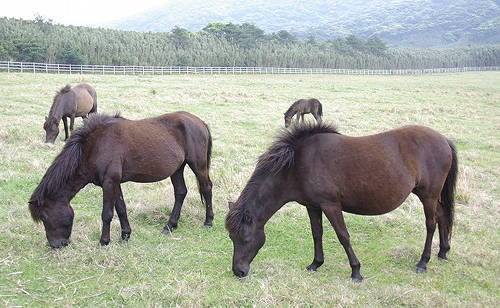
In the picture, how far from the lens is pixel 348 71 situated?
271 feet

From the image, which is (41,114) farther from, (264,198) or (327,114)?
(264,198)

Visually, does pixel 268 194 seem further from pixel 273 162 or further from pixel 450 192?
pixel 450 192

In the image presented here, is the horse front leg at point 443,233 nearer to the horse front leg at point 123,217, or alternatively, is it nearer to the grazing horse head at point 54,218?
the horse front leg at point 123,217

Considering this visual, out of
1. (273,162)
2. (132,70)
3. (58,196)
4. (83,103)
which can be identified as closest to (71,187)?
(58,196)

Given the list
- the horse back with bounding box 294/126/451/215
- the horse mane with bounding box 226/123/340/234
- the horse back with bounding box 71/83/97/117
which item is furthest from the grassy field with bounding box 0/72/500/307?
the horse back with bounding box 71/83/97/117

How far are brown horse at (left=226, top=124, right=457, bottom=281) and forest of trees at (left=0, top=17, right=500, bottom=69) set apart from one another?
161 ft

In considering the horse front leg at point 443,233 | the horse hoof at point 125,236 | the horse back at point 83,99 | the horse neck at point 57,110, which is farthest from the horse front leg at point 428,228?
the horse back at point 83,99

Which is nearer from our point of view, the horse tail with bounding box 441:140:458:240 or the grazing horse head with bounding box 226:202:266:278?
the grazing horse head with bounding box 226:202:266:278

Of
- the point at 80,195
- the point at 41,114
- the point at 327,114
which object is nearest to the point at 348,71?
the point at 327,114

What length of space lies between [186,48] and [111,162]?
2617 inches

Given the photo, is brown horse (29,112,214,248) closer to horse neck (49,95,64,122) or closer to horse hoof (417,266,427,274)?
horse hoof (417,266,427,274)

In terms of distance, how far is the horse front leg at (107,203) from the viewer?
6.69m

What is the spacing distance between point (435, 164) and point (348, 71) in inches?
3113

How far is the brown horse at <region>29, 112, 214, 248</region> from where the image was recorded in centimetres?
659
